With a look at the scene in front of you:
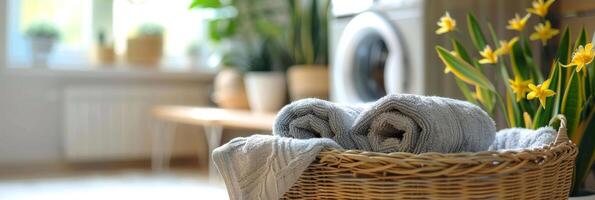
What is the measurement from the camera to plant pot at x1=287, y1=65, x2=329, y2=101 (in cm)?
301

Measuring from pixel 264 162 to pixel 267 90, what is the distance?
222 cm

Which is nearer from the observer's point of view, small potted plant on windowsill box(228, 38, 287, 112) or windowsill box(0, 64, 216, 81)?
small potted plant on windowsill box(228, 38, 287, 112)

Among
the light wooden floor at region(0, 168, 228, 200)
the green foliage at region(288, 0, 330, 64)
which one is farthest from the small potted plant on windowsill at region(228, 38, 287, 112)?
the light wooden floor at region(0, 168, 228, 200)

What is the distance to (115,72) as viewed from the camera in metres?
3.72

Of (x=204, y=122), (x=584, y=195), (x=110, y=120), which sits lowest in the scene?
(x=110, y=120)

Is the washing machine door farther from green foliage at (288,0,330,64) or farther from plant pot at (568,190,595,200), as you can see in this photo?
plant pot at (568,190,595,200)

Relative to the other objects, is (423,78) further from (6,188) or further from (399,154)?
(6,188)

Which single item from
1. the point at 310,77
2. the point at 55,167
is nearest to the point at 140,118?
the point at 55,167

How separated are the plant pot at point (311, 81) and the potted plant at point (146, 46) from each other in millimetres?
1041

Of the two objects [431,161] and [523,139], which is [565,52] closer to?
[523,139]

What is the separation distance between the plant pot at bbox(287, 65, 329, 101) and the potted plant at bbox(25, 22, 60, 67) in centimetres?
130

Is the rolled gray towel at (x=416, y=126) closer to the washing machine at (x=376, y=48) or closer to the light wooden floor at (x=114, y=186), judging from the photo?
the washing machine at (x=376, y=48)

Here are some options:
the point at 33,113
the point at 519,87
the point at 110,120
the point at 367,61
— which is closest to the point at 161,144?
the point at 110,120

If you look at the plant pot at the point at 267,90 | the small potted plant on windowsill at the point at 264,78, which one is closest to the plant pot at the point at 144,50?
the small potted plant on windowsill at the point at 264,78
